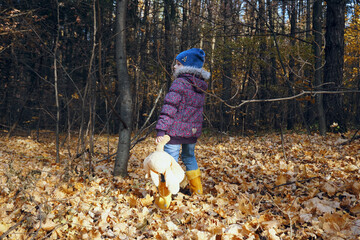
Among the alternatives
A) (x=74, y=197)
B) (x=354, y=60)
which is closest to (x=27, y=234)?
(x=74, y=197)

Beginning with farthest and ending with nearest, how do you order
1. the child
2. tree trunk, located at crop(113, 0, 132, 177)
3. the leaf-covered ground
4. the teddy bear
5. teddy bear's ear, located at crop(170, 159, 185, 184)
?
tree trunk, located at crop(113, 0, 132, 177), the child, teddy bear's ear, located at crop(170, 159, 185, 184), the teddy bear, the leaf-covered ground

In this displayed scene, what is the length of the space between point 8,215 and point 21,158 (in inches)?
163

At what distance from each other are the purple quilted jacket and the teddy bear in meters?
0.17

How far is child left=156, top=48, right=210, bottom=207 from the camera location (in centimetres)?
284

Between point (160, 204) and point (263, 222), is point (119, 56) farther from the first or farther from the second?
point (263, 222)

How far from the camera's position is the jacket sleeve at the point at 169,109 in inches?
110

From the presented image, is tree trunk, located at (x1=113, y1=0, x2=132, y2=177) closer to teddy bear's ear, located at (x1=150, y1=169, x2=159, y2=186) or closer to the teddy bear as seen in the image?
the teddy bear

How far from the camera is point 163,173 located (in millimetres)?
2682

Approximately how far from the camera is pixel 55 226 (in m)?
2.36

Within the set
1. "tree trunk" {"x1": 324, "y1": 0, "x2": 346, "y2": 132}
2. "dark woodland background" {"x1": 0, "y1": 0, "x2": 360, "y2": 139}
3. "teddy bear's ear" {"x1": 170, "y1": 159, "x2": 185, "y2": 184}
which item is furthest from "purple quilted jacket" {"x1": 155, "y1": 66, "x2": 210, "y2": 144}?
"tree trunk" {"x1": 324, "y1": 0, "x2": 346, "y2": 132}

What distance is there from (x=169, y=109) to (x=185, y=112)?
0.25 meters

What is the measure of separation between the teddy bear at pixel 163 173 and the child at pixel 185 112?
7 centimetres

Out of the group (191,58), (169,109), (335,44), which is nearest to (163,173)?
(169,109)

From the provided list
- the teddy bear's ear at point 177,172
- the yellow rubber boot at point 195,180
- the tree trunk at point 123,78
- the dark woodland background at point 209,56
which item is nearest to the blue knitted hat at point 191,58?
the tree trunk at point 123,78
